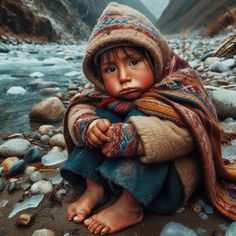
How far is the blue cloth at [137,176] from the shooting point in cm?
141

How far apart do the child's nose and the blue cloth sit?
163 mm

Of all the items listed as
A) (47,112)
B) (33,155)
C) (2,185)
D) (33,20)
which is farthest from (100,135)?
(33,20)

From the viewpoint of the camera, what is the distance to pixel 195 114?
1464 mm

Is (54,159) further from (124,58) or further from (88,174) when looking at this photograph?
(124,58)

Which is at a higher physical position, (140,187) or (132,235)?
(140,187)

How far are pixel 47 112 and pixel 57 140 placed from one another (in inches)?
27.8

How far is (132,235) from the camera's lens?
1.42 metres

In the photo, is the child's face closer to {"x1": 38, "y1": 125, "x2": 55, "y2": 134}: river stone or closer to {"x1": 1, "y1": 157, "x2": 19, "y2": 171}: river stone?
{"x1": 1, "y1": 157, "x2": 19, "y2": 171}: river stone

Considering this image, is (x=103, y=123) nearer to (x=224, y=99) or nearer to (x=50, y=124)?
(x=224, y=99)

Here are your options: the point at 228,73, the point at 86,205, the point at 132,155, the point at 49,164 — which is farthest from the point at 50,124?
the point at 228,73

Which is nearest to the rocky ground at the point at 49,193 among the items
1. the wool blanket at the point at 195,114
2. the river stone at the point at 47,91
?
the wool blanket at the point at 195,114

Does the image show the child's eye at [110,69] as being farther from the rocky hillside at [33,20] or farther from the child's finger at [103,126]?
the rocky hillside at [33,20]

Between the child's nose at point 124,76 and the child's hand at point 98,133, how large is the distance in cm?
25

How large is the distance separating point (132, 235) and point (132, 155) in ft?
1.21
